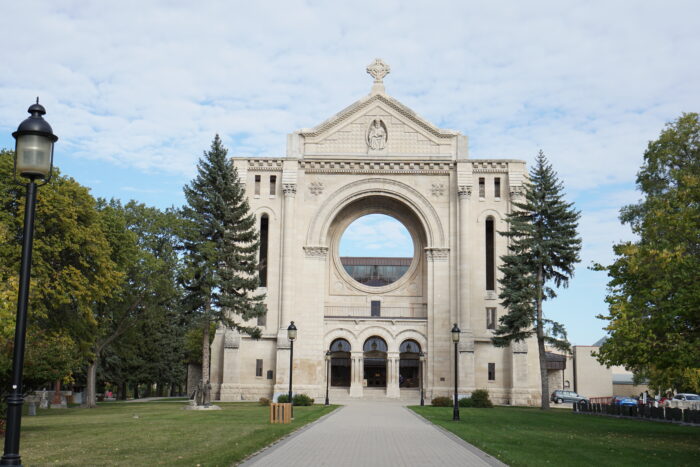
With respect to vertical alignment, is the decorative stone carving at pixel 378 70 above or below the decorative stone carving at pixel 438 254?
above

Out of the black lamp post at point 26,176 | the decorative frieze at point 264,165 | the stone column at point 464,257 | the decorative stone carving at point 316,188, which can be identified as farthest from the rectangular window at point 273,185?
the black lamp post at point 26,176

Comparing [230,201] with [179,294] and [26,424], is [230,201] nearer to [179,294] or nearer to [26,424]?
[179,294]

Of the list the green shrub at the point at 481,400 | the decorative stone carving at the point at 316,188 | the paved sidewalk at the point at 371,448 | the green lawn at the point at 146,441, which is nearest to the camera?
the green lawn at the point at 146,441

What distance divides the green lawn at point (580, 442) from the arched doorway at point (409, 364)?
77.5 feet

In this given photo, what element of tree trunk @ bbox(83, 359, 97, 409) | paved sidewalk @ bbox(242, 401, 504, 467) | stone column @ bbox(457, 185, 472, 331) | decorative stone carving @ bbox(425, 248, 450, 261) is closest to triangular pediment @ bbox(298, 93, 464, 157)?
stone column @ bbox(457, 185, 472, 331)

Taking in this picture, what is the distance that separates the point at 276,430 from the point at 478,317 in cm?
3206

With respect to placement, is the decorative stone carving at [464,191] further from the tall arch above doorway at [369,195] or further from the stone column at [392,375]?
the stone column at [392,375]

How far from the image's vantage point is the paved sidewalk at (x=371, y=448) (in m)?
14.8

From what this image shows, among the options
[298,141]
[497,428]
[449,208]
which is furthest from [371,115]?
[497,428]

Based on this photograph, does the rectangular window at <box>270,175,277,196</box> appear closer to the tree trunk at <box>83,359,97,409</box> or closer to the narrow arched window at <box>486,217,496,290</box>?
the narrow arched window at <box>486,217,496,290</box>

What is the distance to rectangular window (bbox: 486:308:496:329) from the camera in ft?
171

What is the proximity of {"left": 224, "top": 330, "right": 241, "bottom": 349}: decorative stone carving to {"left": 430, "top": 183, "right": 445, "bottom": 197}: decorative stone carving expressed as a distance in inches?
711

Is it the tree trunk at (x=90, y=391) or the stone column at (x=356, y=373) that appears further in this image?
the stone column at (x=356, y=373)

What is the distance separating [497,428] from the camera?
1003 inches
